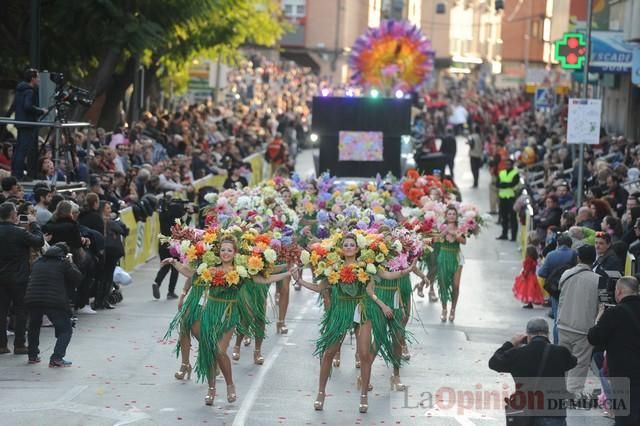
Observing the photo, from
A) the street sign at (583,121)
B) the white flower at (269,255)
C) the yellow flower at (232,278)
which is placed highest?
the street sign at (583,121)

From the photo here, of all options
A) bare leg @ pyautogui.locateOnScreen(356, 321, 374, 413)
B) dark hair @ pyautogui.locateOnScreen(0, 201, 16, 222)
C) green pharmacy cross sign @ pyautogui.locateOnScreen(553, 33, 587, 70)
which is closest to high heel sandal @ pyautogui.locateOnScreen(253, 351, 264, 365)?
bare leg @ pyautogui.locateOnScreen(356, 321, 374, 413)

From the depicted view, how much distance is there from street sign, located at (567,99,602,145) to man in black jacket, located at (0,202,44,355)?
9.97m

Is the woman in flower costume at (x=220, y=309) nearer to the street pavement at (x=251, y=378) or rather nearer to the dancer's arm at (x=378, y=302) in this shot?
the street pavement at (x=251, y=378)

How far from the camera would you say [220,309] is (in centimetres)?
1546

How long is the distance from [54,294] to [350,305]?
11.1 feet

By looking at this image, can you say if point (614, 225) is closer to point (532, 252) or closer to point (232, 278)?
point (532, 252)

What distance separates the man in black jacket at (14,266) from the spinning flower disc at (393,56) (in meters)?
25.8

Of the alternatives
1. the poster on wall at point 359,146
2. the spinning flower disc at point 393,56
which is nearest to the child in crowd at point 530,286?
the poster on wall at point 359,146

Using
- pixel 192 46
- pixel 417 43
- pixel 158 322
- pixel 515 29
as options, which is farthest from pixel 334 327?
pixel 515 29

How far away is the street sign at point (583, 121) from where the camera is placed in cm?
2433

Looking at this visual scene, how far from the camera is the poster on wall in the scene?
36.2m

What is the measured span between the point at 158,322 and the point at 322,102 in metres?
16.3

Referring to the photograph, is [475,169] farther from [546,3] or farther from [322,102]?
[546,3]

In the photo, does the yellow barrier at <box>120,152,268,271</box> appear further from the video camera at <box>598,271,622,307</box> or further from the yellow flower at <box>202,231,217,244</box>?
→ the video camera at <box>598,271,622,307</box>
